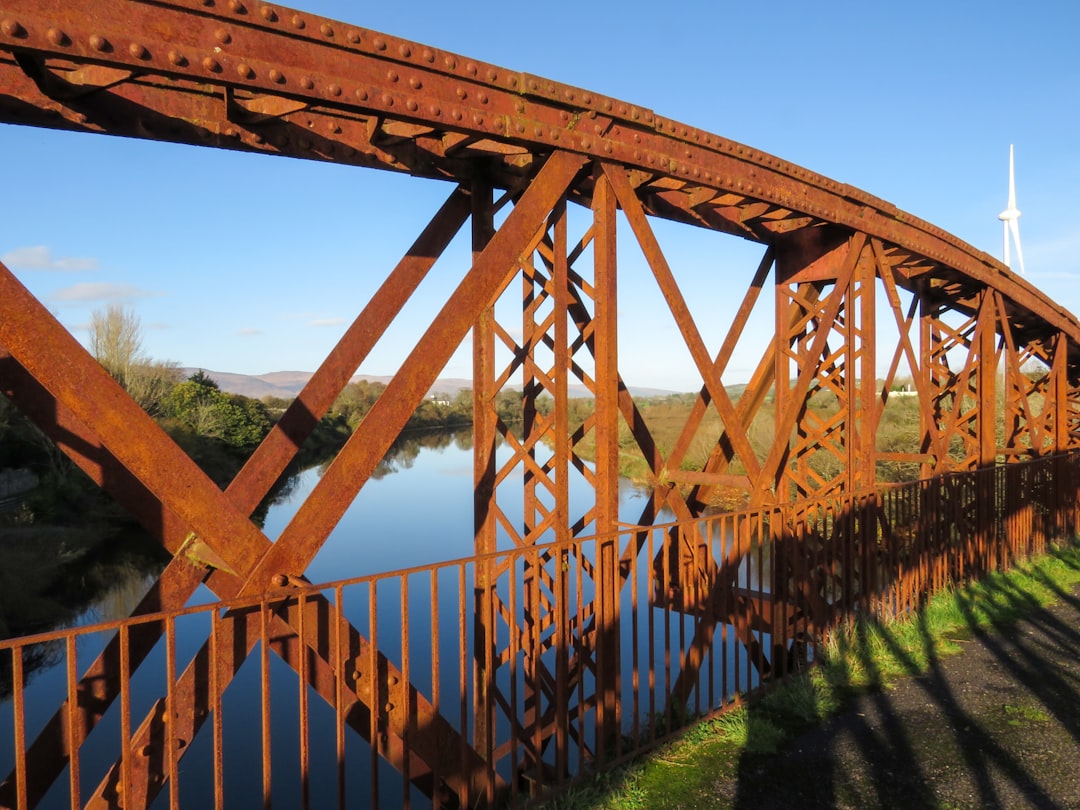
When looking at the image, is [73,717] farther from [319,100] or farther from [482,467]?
[482,467]

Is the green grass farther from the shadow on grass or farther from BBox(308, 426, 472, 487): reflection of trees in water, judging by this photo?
BBox(308, 426, 472, 487): reflection of trees in water

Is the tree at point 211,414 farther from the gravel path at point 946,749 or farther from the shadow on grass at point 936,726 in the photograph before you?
the gravel path at point 946,749

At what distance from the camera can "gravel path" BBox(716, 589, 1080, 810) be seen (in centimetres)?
370

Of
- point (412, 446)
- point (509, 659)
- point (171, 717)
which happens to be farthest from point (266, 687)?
point (412, 446)

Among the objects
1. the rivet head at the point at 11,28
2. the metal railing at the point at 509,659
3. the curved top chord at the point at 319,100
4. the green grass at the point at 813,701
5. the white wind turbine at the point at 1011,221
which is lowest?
the green grass at the point at 813,701

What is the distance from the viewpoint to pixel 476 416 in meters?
4.85

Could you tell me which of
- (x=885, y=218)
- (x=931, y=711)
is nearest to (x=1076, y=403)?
(x=885, y=218)

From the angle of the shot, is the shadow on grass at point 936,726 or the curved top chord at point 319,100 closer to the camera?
the curved top chord at point 319,100

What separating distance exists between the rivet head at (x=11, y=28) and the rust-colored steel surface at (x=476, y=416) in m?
0.01

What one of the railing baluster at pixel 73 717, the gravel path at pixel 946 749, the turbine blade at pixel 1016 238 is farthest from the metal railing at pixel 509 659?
the turbine blade at pixel 1016 238

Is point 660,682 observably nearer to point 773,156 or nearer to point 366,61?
point 773,156

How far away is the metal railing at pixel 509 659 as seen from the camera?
8.98 ft

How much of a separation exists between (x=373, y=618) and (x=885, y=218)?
19.7 feet

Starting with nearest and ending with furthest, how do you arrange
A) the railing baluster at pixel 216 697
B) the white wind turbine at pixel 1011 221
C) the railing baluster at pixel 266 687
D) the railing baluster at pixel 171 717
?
the railing baluster at pixel 171 717
the railing baluster at pixel 216 697
the railing baluster at pixel 266 687
the white wind turbine at pixel 1011 221
